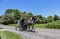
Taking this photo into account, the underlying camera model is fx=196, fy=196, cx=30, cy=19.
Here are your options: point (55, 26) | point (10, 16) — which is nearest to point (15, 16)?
point (10, 16)

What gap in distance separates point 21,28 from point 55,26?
13.8 m

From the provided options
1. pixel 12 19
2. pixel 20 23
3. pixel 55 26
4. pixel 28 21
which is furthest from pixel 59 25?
pixel 12 19

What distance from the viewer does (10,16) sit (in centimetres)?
9525

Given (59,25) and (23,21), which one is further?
(59,25)

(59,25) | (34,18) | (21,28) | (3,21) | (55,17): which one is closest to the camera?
(34,18)

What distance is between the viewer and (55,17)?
75.5m

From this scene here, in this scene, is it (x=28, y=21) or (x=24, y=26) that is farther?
(x=24, y=26)

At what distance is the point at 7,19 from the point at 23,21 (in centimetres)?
6655

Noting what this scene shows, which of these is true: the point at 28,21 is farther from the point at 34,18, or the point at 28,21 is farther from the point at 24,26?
the point at 24,26

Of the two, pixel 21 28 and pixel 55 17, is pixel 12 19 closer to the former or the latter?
pixel 55 17

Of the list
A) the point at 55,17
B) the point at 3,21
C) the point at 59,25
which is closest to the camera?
the point at 59,25

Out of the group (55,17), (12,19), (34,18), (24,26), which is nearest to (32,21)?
(34,18)

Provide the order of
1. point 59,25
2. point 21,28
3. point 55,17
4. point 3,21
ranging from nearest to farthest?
1. point 21,28
2. point 59,25
3. point 55,17
4. point 3,21

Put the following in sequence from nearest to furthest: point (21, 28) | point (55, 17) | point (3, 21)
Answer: point (21, 28)
point (55, 17)
point (3, 21)
